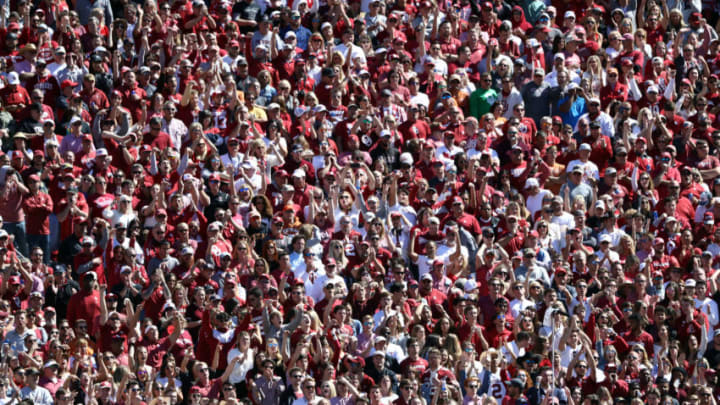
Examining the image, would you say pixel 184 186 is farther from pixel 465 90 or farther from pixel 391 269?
pixel 465 90

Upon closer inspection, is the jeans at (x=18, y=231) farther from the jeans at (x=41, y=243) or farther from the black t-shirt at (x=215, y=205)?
the black t-shirt at (x=215, y=205)

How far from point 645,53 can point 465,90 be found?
3.07 m

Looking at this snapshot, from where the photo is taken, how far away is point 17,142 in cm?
2709

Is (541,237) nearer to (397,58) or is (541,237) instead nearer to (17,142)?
(397,58)

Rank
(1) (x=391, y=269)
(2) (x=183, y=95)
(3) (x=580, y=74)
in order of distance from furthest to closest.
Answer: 1. (3) (x=580, y=74)
2. (2) (x=183, y=95)
3. (1) (x=391, y=269)

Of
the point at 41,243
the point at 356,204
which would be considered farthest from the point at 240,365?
the point at 356,204

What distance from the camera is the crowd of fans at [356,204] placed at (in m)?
25.2

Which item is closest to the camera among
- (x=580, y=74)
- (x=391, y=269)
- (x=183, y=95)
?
(x=391, y=269)

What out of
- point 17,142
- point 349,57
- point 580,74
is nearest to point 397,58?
point 349,57

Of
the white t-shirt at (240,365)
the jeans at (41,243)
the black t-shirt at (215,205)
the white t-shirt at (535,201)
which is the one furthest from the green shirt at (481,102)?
the jeans at (41,243)

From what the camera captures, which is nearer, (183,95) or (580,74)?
(183,95)

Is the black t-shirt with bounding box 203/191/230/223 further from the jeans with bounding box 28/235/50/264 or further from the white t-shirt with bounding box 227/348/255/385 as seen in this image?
the white t-shirt with bounding box 227/348/255/385

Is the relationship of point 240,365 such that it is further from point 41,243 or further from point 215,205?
point 41,243

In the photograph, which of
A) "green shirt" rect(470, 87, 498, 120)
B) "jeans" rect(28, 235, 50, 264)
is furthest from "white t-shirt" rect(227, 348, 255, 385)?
"green shirt" rect(470, 87, 498, 120)
